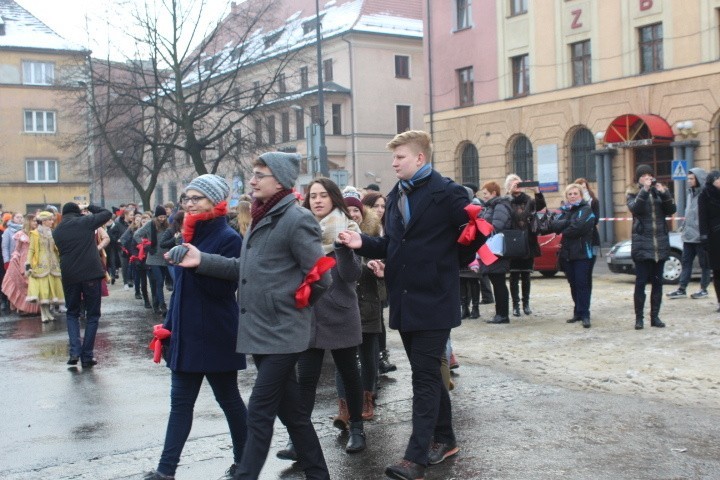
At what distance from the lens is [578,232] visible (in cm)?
1180

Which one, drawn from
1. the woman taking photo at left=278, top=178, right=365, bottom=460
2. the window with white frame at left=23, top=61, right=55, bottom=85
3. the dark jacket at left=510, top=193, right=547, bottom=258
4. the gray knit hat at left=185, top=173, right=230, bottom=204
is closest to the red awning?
the dark jacket at left=510, top=193, right=547, bottom=258

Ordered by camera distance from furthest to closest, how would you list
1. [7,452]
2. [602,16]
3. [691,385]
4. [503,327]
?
1. [602,16]
2. [503,327]
3. [691,385]
4. [7,452]

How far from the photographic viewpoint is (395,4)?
58844 mm

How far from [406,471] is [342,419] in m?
1.47

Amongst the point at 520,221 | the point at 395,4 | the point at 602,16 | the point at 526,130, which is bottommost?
the point at 520,221

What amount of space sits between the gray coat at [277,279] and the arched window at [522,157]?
112 feet

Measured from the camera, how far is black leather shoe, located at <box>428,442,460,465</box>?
19.5ft

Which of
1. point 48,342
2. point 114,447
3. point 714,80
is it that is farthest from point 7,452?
point 714,80

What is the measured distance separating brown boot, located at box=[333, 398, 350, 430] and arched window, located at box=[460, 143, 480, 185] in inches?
1388

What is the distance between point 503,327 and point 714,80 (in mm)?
22145

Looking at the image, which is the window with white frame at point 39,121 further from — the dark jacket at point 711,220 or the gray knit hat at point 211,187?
the gray knit hat at point 211,187

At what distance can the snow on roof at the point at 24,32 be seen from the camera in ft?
213

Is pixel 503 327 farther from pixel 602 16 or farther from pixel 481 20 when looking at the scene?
pixel 481 20

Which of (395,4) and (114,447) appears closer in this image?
(114,447)
